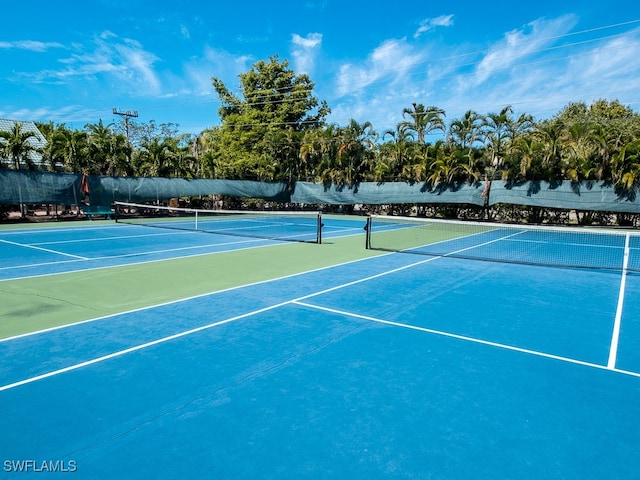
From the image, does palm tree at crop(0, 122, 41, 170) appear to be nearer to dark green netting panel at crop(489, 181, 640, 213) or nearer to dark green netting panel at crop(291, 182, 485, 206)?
dark green netting panel at crop(291, 182, 485, 206)

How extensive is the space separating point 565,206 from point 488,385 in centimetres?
2122

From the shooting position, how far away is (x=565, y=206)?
22.4m

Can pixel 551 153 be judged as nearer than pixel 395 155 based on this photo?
Yes

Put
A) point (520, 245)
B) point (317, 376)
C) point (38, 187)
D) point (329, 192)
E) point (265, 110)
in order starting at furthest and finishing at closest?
point (265, 110)
point (329, 192)
point (38, 187)
point (520, 245)
point (317, 376)

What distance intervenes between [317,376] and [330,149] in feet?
90.9

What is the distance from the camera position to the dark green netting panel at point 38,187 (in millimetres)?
20531

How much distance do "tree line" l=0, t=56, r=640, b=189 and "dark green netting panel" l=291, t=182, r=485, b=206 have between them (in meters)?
0.57

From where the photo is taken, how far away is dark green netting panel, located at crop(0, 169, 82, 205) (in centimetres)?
2053

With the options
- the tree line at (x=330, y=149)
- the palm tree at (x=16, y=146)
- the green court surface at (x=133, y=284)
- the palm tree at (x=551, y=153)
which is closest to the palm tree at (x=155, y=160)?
the tree line at (x=330, y=149)

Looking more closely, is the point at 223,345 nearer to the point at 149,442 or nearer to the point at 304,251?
the point at 149,442

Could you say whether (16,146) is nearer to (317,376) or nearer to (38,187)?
(38,187)

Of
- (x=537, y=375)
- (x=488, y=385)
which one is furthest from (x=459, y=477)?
(x=537, y=375)

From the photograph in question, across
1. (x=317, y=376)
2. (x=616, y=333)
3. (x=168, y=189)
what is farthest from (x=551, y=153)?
(x=317, y=376)

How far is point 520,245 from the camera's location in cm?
1581
